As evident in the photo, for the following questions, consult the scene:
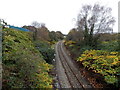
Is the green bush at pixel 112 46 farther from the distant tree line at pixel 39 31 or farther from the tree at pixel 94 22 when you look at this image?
the distant tree line at pixel 39 31

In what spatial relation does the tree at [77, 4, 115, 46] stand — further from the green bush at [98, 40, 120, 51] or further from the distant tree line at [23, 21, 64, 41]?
the distant tree line at [23, 21, 64, 41]

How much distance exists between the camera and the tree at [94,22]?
49.3 feet

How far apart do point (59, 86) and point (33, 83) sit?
287cm

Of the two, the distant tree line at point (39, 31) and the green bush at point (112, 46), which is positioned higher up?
the distant tree line at point (39, 31)

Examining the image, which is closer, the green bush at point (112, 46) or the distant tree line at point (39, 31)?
the green bush at point (112, 46)

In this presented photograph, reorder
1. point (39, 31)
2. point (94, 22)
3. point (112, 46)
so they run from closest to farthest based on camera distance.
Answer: point (112, 46) < point (94, 22) < point (39, 31)

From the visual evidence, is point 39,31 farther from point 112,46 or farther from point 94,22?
point 112,46

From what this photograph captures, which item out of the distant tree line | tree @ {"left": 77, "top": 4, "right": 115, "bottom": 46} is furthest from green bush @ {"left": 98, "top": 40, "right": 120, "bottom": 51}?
the distant tree line

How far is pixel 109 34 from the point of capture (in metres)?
16.2

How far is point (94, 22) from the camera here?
1563 cm

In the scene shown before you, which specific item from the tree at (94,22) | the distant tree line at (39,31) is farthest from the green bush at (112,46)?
the distant tree line at (39,31)

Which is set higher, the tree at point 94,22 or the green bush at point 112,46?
the tree at point 94,22

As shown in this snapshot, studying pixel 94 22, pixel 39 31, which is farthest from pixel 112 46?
pixel 39 31

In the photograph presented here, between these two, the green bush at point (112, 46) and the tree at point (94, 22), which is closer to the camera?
the green bush at point (112, 46)
